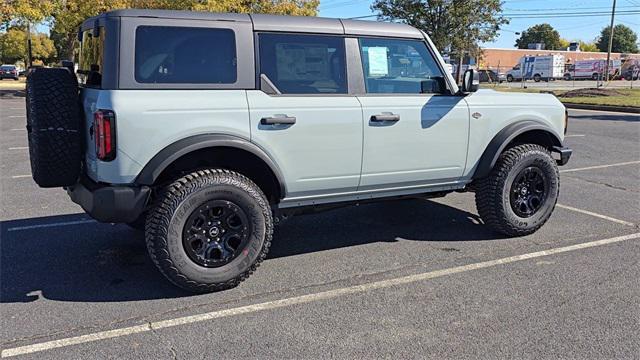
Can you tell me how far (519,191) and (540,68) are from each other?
59034 mm

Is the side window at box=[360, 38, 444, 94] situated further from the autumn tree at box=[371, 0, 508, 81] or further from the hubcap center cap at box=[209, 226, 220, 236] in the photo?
the autumn tree at box=[371, 0, 508, 81]

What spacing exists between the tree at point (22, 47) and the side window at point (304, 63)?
249 ft

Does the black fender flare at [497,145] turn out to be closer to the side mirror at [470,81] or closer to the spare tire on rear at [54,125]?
the side mirror at [470,81]

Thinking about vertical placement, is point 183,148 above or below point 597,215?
above

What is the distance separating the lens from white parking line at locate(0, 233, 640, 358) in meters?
3.19

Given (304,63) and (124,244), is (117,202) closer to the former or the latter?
(124,244)

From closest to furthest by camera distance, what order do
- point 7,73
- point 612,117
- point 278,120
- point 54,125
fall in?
point 54,125
point 278,120
point 612,117
point 7,73

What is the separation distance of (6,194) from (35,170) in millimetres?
3641

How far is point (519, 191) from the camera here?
5250 mm

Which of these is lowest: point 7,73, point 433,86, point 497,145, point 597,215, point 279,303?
point 279,303

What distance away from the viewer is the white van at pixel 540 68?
190ft

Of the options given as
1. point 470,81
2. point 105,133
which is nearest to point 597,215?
point 470,81

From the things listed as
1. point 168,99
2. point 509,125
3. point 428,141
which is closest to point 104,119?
point 168,99

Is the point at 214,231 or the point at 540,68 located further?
the point at 540,68
